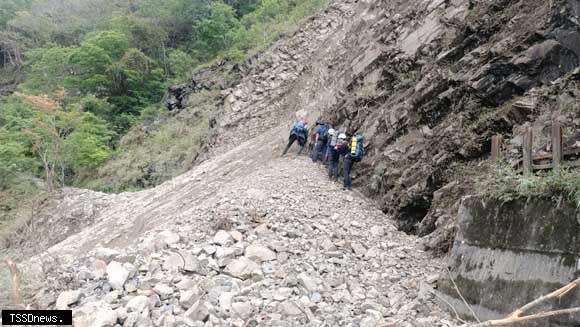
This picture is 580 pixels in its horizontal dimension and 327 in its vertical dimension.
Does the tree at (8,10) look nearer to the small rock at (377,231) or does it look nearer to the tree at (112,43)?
the tree at (112,43)

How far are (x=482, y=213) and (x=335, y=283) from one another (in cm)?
221

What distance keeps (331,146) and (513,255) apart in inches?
266

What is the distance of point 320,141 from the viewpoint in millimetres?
12125

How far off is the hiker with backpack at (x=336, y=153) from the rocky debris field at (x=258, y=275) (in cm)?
244

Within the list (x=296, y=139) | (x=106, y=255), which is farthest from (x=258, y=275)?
(x=296, y=139)

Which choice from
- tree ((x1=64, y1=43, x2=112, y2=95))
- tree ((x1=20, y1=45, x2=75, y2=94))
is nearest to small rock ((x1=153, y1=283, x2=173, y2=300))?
tree ((x1=64, y1=43, x2=112, y2=95))

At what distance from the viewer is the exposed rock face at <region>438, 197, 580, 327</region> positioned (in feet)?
13.6

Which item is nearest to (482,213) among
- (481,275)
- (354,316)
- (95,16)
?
(481,275)

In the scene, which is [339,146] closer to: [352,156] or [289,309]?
[352,156]

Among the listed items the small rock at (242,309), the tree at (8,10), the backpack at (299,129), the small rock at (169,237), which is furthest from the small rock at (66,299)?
the tree at (8,10)

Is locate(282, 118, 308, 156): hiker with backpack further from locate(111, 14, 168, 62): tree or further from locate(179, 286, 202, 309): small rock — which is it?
locate(111, 14, 168, 62): tree

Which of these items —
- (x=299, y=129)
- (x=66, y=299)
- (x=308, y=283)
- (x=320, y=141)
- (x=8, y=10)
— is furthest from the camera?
(x=8, y=10)

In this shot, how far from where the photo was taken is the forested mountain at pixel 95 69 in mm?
21938

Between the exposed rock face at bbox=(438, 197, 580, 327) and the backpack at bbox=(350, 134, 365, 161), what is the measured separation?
4.61 meters
